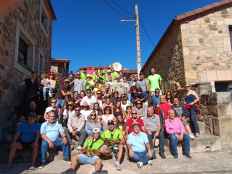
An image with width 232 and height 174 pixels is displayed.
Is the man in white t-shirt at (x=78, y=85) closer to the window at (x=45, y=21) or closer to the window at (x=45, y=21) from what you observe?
the window at (x=45, y=21)

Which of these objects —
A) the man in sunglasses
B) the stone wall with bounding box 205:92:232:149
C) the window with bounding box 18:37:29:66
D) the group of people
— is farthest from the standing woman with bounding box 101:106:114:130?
the window with bounding box 18:37:29:66

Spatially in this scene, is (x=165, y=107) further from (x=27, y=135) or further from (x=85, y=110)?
(x=27, y=135)

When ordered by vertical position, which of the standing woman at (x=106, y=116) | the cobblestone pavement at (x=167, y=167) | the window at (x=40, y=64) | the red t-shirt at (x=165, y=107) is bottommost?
the cobblestone pavement at (x=167, y=167)

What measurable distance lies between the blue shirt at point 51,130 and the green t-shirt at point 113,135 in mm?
1116

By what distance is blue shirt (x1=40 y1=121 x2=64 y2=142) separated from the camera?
5.81 metres

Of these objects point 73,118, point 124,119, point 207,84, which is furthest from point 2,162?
point 207,84

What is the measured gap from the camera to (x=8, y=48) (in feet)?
24.3

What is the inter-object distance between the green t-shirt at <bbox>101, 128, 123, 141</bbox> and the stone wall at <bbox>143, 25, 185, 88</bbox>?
4497mm

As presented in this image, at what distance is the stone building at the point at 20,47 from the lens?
709 cm

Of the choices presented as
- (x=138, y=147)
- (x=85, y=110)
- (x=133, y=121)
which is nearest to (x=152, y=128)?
(x=133, y=121)

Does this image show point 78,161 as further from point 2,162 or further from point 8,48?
point 8,48

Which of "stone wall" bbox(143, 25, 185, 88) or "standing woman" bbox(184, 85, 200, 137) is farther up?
"stone wall" bbox(143, 25, 185, 88)

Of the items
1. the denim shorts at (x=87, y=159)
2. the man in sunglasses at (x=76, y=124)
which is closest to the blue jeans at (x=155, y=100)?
the man in sunglasses at (x=76, y=124)

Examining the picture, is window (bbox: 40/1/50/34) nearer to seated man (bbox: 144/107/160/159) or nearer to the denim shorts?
seated man (bbox: 144/107/160/159)
